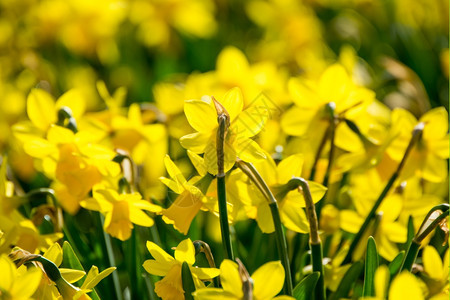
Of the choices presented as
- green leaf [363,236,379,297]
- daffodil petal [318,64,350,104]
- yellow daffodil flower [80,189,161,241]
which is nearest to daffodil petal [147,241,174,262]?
yellow daffodil flower [80,189,161,241]

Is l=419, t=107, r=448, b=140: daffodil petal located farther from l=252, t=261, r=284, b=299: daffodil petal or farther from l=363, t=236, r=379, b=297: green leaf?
l=252, t=261, r=284, b=299: daffodil petal

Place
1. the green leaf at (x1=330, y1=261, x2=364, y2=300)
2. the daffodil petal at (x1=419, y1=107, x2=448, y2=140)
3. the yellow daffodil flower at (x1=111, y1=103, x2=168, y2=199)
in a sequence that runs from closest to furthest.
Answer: the green leaf at (x1=330, y1=261, x2=364, y2=300), the daffodil petal at (x1=419, y1=107, x2=448, y2=140), the yellow daffodil flower at (x1=111, y1=103, x2=168, y2=199)

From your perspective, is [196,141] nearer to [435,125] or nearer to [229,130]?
[229,130]

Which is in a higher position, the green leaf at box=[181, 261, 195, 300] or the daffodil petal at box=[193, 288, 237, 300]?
the daffodil petal at box=[193, 288, 237, 300]

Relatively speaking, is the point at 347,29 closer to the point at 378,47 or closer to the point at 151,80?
the point at 378,47

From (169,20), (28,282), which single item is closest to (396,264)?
(28,282)

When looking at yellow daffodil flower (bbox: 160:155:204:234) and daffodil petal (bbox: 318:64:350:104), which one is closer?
yellow daffodil flower (bbox: 160:155:204:234)
